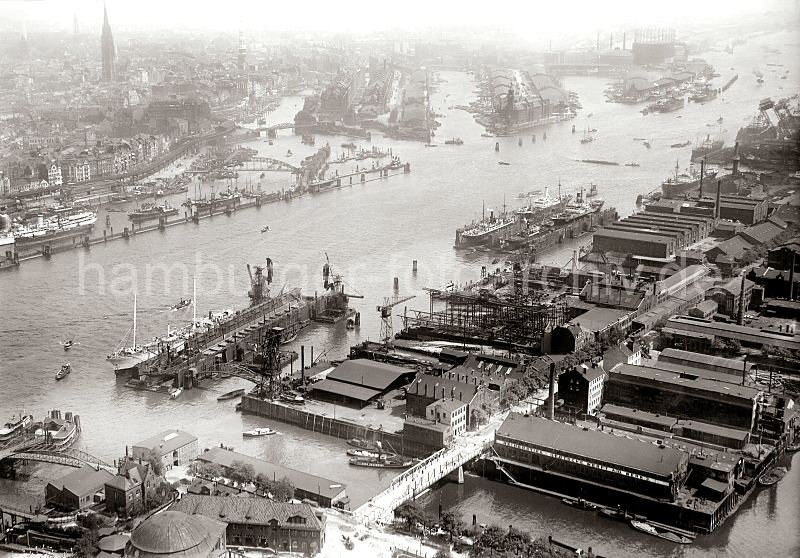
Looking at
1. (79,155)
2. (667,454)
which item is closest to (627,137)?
(79,155)

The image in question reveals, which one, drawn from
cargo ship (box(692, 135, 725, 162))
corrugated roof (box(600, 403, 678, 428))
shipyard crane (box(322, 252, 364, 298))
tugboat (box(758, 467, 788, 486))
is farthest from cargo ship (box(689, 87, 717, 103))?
tugboat (box(758, 467, 788, 486))

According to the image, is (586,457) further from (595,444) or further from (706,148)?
(706,148)

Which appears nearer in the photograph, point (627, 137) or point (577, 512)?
point (577, 512)

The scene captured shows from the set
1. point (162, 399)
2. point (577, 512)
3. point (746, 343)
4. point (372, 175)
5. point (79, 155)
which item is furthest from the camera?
point (372, 175)

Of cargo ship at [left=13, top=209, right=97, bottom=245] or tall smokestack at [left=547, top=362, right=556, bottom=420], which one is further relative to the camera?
cargo ship at [left=13, top=209, right=97, bottom=245]

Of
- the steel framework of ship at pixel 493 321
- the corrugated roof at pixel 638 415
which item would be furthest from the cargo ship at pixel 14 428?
the corrugated roof at pixel 638 415

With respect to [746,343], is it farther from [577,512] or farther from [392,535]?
[392,535]

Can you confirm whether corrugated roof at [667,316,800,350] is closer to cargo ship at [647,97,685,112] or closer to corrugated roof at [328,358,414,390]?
corrugated roof at [328,358,414,390]

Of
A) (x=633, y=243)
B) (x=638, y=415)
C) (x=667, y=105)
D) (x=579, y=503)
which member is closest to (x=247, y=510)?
(x=579, y=503)
